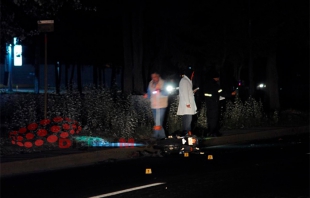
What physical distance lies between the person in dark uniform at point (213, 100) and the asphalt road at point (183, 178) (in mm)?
2791

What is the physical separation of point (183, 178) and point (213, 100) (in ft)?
21.4

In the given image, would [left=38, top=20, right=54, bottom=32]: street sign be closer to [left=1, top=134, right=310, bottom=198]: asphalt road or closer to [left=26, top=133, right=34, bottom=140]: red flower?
[left=26, top=133, right=34, bottom=140]: red flower

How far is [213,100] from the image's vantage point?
1812 cm

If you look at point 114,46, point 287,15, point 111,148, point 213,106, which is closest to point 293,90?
point 114,46

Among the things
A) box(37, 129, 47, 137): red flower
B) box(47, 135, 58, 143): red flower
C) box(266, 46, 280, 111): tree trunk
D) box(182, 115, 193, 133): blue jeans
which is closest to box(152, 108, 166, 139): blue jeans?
box(182, 115, 193, 133): blue jeans

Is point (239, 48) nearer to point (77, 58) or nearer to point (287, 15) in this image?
point (287, 15)

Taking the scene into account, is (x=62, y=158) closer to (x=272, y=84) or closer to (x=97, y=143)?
(x=97, y=143)

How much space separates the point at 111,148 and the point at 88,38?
30.3 m

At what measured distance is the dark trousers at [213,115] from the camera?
1820 cm

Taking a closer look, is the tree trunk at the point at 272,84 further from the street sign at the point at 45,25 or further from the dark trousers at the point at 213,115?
the street sign at the point at 45,25

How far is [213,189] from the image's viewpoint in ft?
35.5

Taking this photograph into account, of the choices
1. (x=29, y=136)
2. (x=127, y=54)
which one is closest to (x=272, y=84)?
(x=127, y=54)

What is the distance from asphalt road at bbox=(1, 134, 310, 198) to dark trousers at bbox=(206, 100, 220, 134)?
279 centimetres

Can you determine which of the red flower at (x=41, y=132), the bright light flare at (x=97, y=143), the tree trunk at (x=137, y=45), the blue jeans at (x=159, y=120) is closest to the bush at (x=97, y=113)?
the bright light flare at (x=97, y=143)
